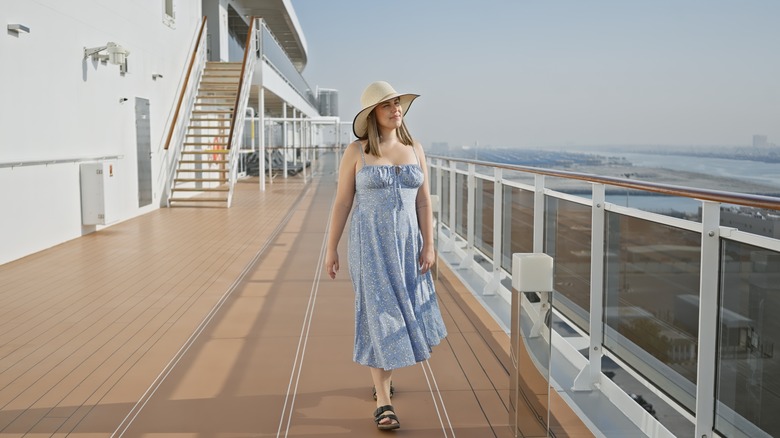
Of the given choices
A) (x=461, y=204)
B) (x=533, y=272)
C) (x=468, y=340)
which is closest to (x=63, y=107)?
(x=461, y=204)

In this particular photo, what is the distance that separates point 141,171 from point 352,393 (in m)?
8.92

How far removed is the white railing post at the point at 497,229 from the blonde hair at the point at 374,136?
2168mm

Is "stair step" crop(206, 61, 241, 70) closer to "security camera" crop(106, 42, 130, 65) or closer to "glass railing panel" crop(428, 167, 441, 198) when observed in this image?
"security camera" crop(106, 42, 130, 65)

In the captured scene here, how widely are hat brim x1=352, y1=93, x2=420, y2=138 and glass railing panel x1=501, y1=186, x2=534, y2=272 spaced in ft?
4.54

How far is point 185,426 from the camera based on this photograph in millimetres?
2965

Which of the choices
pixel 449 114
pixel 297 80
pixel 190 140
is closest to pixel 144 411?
pixel 190 140

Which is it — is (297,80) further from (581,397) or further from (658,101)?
(658,101)

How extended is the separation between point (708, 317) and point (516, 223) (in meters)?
2.51

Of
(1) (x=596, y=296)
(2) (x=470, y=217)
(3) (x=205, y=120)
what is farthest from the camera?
(3) (x=205, y=120)

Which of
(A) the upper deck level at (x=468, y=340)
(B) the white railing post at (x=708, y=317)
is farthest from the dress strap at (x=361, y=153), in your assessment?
(B) the white railing post at (x=708, y=317)

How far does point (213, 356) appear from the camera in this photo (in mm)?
3947

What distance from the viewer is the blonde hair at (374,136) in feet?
9.55

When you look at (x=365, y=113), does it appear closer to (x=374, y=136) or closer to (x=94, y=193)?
(x=374, y=136)

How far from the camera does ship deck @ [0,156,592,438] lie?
3.03 metres
